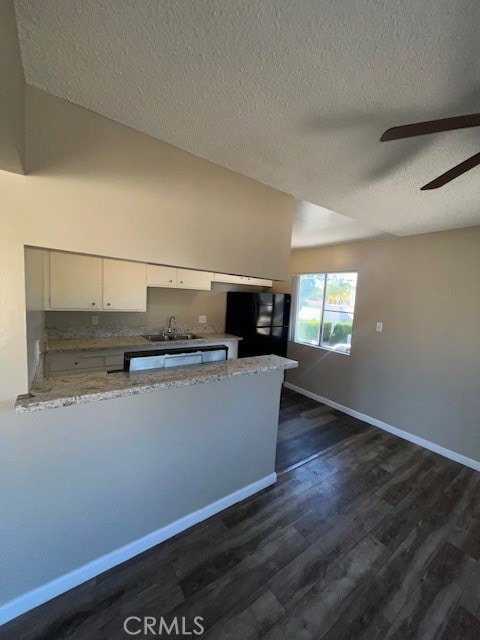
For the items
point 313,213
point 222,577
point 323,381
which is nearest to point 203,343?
point 323,381

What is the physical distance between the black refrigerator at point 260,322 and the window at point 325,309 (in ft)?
1.38

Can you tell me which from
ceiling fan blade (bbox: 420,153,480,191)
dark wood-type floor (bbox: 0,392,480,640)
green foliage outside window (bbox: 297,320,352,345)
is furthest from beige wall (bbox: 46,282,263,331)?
ceiling fan blade (bbox: 420,153,480,191)

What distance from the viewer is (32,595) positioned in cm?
126

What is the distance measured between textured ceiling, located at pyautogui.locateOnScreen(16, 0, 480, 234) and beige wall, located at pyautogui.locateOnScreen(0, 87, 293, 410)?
0.10 meters

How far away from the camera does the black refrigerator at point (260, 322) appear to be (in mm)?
3879

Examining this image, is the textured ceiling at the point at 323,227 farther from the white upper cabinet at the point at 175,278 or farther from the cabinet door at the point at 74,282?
the cabinet door at the point at 74,282

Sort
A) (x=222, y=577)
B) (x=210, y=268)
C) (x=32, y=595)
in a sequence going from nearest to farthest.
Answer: (x=32, y=595) → (x=222, y=577) → (x=210, y=268)

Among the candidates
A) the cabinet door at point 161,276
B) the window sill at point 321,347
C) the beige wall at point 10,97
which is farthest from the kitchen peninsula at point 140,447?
the window sill at point 321,347

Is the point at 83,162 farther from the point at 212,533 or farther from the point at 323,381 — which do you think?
the point at 323,381

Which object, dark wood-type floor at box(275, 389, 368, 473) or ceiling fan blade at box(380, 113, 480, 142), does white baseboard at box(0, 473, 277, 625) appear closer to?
dark wood-type floor at box(275, 389, 368, 473)

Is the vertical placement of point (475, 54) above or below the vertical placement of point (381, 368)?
above

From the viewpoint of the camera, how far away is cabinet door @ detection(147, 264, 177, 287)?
324 centimetres

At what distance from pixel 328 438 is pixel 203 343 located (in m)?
2.02

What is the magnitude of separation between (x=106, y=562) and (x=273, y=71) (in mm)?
2482
